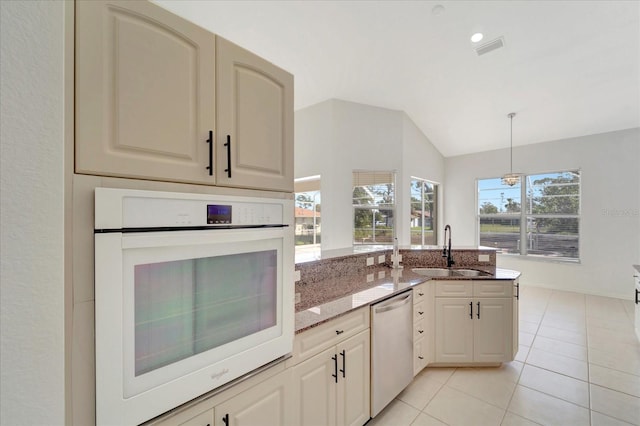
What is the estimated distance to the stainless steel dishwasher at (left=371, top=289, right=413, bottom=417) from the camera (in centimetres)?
190

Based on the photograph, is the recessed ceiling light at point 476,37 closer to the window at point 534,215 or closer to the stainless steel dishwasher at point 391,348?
the stainless steel dishwasher at point 391,348

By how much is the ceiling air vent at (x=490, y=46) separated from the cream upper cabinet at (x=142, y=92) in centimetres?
359

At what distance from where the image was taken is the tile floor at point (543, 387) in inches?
79.7

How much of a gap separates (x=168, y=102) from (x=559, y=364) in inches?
154

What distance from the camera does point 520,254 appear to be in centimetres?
579

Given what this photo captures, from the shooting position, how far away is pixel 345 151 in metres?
4.89

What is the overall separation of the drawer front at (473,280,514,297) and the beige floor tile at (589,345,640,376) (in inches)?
48.8

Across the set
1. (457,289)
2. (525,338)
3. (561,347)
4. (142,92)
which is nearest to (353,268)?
(457,289)

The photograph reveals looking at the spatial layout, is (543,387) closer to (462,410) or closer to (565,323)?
(462,410)

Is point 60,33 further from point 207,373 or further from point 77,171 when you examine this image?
point 207,373

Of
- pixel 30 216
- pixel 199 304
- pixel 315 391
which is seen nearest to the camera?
pixel 30 216

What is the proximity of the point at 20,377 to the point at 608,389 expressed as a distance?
370cm

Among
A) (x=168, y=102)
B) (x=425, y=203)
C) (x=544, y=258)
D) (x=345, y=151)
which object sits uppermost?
(x=345, y=151)

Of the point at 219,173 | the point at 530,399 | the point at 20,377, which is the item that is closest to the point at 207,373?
the point at 20,377
